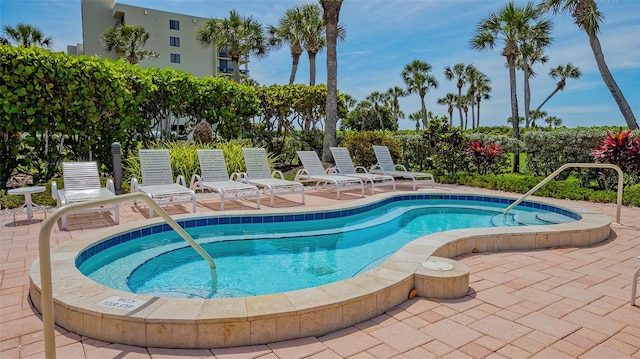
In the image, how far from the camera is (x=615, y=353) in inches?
111

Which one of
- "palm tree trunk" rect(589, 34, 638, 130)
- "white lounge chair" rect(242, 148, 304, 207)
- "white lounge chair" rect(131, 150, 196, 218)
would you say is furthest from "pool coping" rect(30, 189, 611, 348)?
"palm tree trunk" rect(589, 34, 638, 130)

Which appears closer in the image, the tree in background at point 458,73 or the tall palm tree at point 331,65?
the tall palm tree at point 331,65

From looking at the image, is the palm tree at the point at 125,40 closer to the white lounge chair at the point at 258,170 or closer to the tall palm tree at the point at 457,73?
the white lounge chair at the point at 258,170

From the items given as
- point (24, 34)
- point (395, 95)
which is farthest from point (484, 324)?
point (395, 95)

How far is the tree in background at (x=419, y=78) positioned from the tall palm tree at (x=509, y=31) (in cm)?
2108

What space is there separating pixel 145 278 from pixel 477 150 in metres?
11.5

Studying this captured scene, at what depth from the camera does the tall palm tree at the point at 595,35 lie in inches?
623

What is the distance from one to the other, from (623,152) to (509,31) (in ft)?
37.9

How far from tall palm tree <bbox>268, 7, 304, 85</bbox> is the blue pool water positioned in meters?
18.7

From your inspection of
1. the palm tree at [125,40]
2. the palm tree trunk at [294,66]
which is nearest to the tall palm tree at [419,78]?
the palm tree trunk at [294,66]

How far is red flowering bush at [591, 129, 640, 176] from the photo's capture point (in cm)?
972

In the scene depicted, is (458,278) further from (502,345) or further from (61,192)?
(61,192)

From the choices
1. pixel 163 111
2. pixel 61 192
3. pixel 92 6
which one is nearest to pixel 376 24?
pixel 163 111

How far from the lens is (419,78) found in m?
42.7
